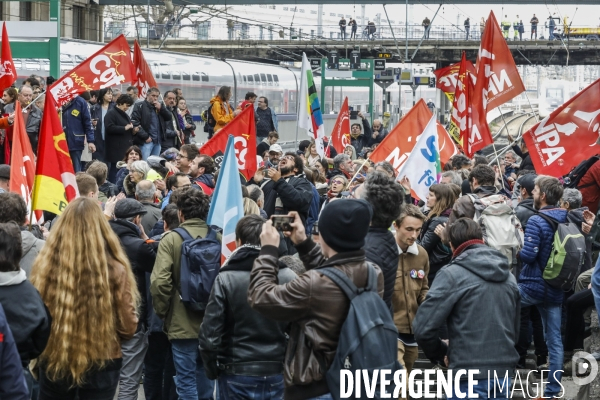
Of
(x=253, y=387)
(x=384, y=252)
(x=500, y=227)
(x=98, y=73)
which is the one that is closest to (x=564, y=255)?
(x=500, y=227)

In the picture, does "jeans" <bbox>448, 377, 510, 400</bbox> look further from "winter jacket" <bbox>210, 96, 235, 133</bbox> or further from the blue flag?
"winter jacket" <bbox>210, 96, 235, 133</bbox>

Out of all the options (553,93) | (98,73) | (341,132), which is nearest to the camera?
(98,73)

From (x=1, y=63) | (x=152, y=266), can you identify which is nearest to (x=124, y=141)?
(x=1, y=63)

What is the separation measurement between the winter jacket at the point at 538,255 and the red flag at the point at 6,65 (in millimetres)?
6607

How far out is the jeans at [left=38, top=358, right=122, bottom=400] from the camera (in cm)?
548

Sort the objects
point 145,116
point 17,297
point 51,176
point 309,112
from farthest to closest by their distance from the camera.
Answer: point 145,116 → point 309,112 → point 51,176 → point 17,297

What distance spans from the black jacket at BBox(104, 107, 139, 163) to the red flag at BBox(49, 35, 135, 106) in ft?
7.29

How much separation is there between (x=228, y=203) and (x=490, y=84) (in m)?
5.98

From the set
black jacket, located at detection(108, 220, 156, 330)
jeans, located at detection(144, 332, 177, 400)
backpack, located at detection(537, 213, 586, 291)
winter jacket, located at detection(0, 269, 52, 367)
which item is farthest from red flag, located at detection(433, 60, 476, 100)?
winter jacket, located at detection(0, 269, 52, 367)

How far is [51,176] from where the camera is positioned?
741cm

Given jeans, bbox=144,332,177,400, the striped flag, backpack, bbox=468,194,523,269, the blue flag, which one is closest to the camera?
the blue flag

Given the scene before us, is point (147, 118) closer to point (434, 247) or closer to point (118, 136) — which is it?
point (118, 136)

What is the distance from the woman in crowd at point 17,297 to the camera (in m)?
4.92

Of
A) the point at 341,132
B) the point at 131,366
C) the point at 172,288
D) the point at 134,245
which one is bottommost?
the point at 131,366
